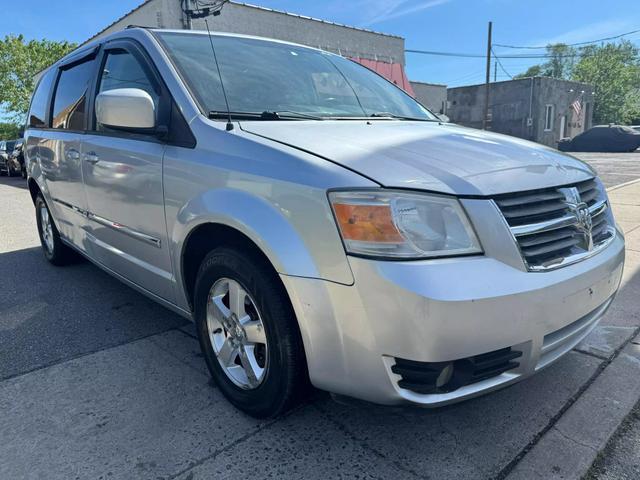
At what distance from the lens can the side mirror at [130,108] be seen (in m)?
2.29

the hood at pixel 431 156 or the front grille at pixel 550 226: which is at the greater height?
the hood at pixel 431 156

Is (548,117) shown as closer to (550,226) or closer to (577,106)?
(577,106)

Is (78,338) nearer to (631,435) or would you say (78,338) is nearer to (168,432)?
(168,432)

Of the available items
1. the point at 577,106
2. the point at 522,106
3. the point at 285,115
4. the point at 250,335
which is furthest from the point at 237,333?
the point at 577,106

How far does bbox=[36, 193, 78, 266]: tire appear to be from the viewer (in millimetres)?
4629

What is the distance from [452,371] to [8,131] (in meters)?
48.6

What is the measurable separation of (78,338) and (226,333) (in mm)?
1471

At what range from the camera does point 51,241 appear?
4781mm

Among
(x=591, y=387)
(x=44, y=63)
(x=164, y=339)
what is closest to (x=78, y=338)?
(x=164, y=339)

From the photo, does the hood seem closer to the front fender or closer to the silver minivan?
the silver minivan

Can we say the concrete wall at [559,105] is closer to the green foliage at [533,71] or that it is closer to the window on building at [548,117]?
the window on building at [548,117]

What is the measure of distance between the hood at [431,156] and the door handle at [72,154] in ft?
5.91

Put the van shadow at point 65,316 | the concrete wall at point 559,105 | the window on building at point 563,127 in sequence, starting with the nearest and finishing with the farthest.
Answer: the van shadow at point 65,316
the concrete wall at point 559,105
the window on building at point 563,127

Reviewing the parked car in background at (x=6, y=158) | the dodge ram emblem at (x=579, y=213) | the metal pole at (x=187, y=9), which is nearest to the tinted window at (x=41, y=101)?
the dodge ram emblem at (x=579, y=213)
